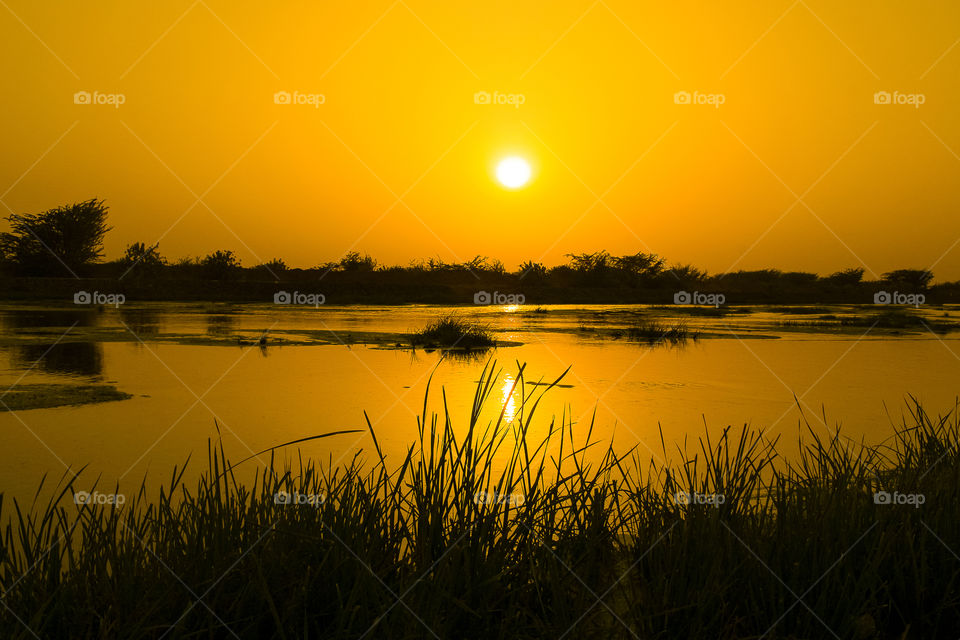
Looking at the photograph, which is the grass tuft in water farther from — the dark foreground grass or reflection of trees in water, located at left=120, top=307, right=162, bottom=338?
the dark foreground grass

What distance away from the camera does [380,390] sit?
7.04 meters

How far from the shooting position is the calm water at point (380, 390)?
15.5 ft

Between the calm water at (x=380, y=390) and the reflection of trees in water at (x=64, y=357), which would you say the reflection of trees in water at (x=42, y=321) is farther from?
the reflection of trees in water at (x=64, y=357)

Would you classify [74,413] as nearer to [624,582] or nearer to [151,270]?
[624,582]

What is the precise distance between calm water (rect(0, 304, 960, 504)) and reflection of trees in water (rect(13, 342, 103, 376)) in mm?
32

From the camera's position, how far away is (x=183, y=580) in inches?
85.8

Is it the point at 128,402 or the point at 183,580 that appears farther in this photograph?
the point at 128,402

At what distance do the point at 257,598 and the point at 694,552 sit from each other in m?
1.43

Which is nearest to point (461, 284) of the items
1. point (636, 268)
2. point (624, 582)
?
point (636, 268)

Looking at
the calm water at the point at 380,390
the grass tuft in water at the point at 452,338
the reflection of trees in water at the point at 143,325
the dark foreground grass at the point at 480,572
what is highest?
the reflection of trees in water at the point at 143,325

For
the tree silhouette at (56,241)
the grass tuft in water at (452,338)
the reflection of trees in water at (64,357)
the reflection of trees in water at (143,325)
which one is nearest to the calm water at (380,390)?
the reflection of trees in water at (64,357)

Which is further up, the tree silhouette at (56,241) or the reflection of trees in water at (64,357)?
the tree silhouette at (56,241)

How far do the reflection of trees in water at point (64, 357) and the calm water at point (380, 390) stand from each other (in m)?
0.03

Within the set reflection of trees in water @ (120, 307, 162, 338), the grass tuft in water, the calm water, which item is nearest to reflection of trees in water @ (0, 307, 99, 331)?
reflection of trees in water @ (120, 307, 162, 338)
